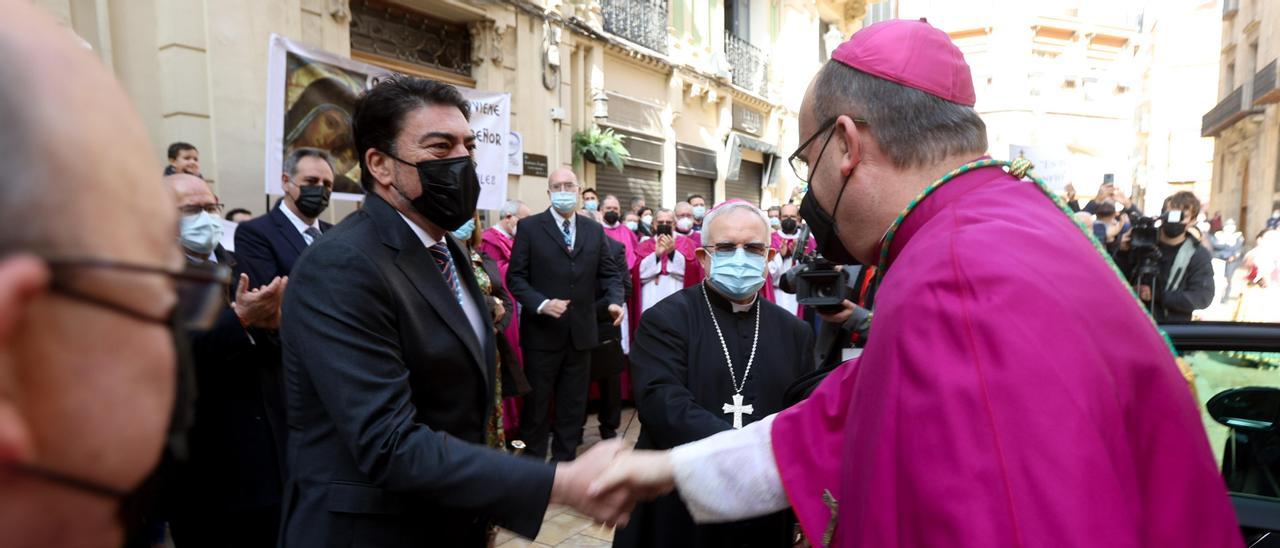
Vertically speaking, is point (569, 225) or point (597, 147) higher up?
point (597, 147)

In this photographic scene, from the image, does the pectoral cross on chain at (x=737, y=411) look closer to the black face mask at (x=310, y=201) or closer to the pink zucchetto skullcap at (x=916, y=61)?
the pink zucchetto skullcap at (x=916, y=61)

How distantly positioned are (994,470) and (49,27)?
1.11 meters

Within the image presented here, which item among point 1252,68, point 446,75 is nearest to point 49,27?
point 446,75

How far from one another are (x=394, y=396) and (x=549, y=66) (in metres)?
9.12

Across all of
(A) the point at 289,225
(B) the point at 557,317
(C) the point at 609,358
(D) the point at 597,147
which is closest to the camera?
(A) the point at 289,225

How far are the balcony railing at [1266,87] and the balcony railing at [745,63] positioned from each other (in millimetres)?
16790

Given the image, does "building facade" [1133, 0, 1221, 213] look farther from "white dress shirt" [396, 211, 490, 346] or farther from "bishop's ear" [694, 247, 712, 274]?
"white dress shirt" [396, 211, 490, 346]

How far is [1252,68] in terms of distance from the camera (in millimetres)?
25859

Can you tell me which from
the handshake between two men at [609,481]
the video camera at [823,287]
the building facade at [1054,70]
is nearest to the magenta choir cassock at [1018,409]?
the handshake between two men at [609,481]

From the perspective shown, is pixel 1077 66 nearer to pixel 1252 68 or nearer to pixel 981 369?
pixel 1252 68

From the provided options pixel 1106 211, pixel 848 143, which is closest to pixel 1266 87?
pixel 1106 211

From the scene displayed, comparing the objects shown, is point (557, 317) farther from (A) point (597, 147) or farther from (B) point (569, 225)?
(A) point (597, 147)

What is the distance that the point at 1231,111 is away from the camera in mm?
25344

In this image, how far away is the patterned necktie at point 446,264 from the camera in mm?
2057
